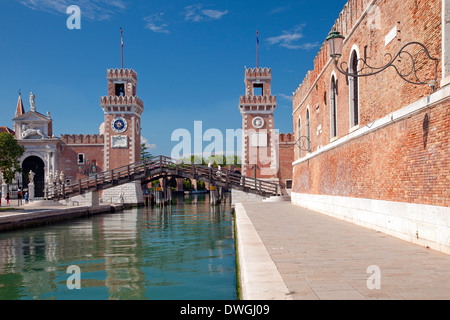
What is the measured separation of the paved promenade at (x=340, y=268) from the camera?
419 cm

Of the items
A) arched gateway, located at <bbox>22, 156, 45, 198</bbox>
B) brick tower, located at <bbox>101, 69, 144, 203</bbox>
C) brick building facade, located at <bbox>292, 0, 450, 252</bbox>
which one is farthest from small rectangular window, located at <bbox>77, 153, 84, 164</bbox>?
brick building facade, located at <bbox>292, 0, 450, 252</bbox>

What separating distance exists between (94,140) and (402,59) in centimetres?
3947

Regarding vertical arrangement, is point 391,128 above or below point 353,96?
below

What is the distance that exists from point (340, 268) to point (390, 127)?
445cm

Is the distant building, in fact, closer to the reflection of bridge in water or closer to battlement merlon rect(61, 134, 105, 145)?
battlement merlon rect(61, 134, 105, 145)

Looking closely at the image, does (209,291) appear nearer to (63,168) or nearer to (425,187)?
(425,187)

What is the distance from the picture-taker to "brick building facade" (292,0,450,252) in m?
6.78

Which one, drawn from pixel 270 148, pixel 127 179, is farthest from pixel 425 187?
pixel 270 148

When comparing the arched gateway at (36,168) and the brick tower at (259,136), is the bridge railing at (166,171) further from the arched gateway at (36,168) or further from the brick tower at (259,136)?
the arched gateway at (36,168)

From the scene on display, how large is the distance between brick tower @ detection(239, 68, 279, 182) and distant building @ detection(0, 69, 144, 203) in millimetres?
10216

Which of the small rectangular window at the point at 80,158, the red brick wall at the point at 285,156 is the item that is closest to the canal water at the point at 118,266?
the red brick wall at the point at 285,156

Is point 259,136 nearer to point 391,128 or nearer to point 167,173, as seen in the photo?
point 167,173

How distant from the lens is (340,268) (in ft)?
17.7

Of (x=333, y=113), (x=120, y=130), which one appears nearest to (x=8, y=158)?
(x=333, y=113)
